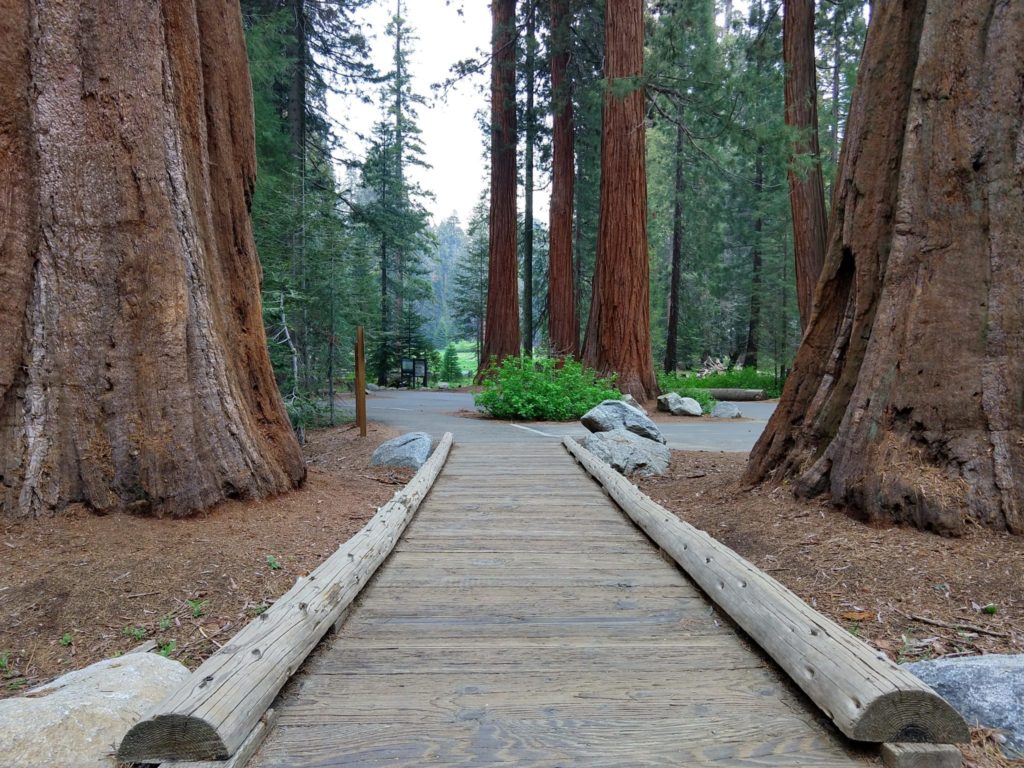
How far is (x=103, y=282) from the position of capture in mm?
4246

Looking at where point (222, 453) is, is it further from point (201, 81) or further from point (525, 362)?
point (525, 362)

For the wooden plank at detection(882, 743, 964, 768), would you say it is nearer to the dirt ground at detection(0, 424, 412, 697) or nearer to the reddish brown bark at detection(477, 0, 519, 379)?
the dirt ground at detection(0, 424, 412, 697)

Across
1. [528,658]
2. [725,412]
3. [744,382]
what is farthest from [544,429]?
[744,382]

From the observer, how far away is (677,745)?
86.1 inches

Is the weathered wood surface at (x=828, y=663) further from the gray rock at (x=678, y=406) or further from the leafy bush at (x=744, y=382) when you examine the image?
the leafy bush at (x=744, y=382)

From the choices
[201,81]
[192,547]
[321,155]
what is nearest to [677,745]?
[192,547]

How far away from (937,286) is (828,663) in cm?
315

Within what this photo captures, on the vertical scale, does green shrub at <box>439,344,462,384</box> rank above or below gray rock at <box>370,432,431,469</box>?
above

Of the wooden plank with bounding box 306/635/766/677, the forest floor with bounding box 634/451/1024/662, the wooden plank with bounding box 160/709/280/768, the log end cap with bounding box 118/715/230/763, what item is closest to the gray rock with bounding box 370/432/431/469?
the forest floor with bounding box 634/451/1024/662

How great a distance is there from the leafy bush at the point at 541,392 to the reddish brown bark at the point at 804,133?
4797 mm

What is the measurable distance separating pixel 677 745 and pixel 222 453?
3.76m

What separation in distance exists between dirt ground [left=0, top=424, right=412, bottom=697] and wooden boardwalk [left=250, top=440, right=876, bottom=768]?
2.20 feet

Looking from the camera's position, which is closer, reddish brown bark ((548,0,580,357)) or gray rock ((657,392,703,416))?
gray rock ((657,392,703,416))

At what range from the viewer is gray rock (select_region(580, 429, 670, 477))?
7.71 m
